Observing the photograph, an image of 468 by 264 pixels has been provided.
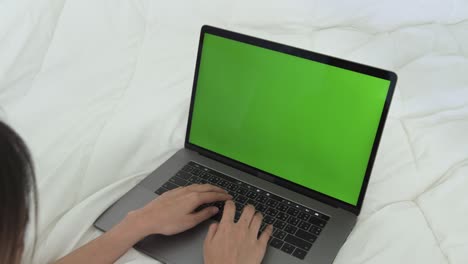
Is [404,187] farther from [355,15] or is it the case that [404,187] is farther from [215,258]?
[355,15]

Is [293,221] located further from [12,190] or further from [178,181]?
[12,190]

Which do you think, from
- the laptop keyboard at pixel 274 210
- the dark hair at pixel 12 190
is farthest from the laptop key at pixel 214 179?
the dark hair at pixel 12 190

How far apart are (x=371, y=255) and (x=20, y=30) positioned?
2.64 feet

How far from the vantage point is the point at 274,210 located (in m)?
0.88

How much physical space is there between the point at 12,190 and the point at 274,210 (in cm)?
45

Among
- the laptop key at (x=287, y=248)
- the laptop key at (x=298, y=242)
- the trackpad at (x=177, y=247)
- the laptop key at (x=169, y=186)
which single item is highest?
the laptop key at (x=298, y=242)

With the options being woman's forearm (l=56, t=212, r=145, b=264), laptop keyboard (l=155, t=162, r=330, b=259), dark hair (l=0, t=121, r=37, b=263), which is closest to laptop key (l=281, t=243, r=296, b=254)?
laptop keyboard (l=155, t=162, r=330, b=259)

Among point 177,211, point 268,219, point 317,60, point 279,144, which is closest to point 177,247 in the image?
point 177,211

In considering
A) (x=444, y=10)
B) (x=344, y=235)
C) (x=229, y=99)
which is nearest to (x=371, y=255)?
(x=344, y=235)

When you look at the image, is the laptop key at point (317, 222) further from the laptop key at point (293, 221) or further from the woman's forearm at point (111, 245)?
the woman's forearm at point (111, 245)

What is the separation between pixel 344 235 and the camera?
2.77ft

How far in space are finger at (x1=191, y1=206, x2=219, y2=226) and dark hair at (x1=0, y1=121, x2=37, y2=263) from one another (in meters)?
0.30

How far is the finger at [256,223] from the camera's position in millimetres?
814

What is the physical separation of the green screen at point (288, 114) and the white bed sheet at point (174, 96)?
89mm
